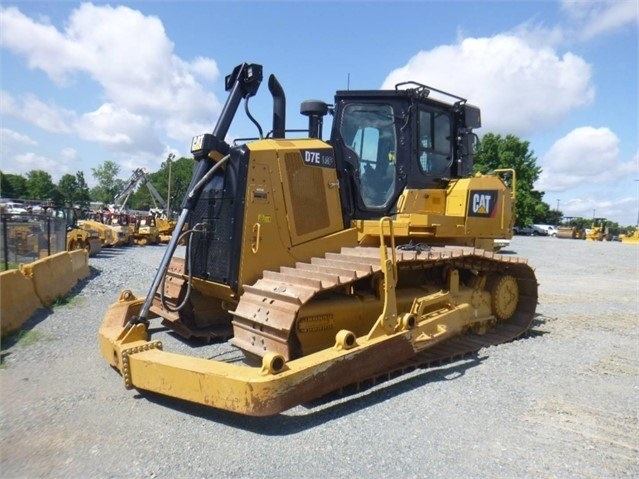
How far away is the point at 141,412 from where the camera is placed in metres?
3.84

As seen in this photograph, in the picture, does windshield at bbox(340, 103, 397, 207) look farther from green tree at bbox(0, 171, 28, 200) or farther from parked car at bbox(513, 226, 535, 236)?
green tree at bbox(0, 171, 28, 200)

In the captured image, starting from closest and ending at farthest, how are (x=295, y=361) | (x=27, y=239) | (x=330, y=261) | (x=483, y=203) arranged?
1. (x=295, y=361)
2. (x=330, y=261)
3. (x=483, y=203)
4. (x=27, y=239)

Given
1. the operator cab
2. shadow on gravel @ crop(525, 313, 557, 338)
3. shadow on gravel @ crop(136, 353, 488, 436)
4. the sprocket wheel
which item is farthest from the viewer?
shadow on gravel @ crop(525, 313, 557, 338)

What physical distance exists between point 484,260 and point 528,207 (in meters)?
50.9

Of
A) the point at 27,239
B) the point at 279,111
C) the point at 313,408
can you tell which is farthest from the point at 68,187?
the point at 313,408

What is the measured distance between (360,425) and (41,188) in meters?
88.9

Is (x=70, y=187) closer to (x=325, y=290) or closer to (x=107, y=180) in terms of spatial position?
(x=107, y=180)

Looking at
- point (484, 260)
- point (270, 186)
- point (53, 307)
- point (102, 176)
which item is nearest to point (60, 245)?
point (53, 307)

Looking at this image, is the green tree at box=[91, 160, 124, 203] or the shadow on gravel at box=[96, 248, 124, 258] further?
the green tree at box=[91, 160, 124, 203]

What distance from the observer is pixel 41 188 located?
79.1 m

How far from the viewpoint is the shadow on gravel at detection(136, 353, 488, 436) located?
12.0ft

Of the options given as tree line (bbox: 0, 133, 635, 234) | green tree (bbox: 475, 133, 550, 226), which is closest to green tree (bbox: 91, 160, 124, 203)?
tree line (bbox: 0, 133, 635, 234)

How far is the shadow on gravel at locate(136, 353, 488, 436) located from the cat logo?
2.29 meters

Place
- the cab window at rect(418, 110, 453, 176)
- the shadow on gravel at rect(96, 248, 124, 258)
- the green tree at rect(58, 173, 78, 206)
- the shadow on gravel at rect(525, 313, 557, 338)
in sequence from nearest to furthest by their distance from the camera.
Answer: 1. the cab window at rect(418, 110, 453, 176)
2. the shadow on gravel at rect(525, 313, 557, 338)
3. the shadow on gravel at rect(96, 248, 124, 258)
4. the green tree at rect(58, 173, 78, 206)
